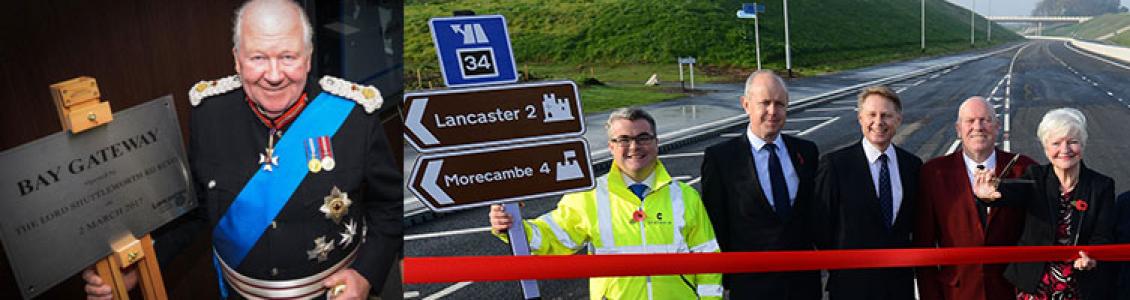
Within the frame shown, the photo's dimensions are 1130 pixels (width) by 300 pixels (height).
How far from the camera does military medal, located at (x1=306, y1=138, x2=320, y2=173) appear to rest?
1.39m

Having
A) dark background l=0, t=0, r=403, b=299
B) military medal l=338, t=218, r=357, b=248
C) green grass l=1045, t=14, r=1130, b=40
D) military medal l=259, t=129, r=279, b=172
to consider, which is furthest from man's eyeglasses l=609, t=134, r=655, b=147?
green grass l=1045, t=14, r=1130, b=40

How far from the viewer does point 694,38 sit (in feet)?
7.89

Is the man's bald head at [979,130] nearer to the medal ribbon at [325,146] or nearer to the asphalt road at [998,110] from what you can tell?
the asphalt road at [998,110]

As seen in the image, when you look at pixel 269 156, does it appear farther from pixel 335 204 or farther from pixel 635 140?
pixel 635 140

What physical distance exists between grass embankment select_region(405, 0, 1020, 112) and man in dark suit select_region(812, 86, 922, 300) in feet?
0.66

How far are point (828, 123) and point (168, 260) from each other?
2.01m

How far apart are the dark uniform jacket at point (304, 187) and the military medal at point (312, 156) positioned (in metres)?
0.01

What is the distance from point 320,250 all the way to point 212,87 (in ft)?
1.14

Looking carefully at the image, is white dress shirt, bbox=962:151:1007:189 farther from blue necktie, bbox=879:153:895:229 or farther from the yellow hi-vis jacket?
the yellow hi-vis jacket

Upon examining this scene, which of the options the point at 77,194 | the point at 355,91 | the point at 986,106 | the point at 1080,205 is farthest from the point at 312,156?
the point at 1080,205

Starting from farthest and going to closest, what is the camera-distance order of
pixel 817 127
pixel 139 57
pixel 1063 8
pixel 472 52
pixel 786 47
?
1. pixel 1063 8
2. pixel 817 127
3. pixel 786 47
4. pixel 472 52
5. pixel 139 57

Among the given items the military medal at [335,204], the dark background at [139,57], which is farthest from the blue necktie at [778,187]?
the military medal at [335,204]

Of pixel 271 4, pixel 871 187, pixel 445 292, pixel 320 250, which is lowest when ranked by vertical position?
pixel 445 292

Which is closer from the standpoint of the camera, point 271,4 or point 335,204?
point 271,4
